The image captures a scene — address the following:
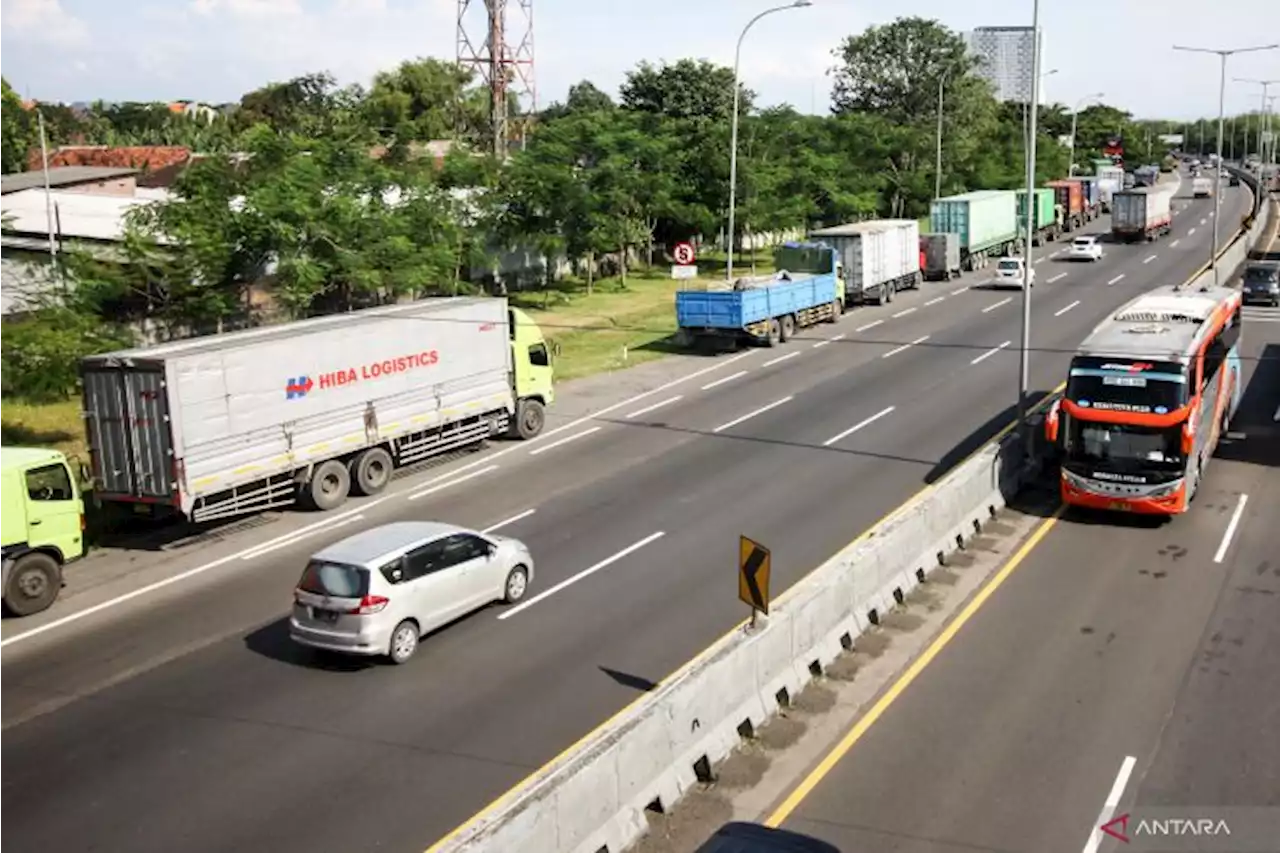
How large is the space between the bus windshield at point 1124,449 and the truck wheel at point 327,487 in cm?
1370

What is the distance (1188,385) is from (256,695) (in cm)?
1599

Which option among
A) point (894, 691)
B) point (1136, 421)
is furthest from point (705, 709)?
point (1136, 421)

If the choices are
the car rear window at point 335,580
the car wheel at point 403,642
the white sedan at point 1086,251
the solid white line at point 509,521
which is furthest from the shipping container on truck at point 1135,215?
the car rear window at point 335,580

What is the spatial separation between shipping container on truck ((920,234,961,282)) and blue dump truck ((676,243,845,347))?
13585 millimetres

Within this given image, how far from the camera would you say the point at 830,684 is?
14.7 m

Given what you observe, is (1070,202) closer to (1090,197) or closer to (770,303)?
(1090,197)

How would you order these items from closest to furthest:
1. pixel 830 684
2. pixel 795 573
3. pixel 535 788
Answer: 1. pixel 535 788
2. pixel 830 684
3. pixel 795 573

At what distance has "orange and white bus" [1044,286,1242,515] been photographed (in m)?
20.9

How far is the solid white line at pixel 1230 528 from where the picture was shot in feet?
65.2

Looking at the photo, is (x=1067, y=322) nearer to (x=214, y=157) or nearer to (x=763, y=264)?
(x=763, y=264)

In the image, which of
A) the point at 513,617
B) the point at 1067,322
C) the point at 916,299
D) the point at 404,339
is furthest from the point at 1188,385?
the point at 916,299

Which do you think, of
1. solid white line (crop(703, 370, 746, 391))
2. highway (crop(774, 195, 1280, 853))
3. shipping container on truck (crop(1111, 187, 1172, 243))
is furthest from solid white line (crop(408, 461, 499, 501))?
shipping container on truck (crop(1111, 187, 1172, 243))

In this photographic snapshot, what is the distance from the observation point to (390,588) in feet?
51.6

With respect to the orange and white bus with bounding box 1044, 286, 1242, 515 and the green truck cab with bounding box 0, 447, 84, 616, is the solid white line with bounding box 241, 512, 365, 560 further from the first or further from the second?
the orange and white bus with bounding box 1044, 286, 1242, 515
